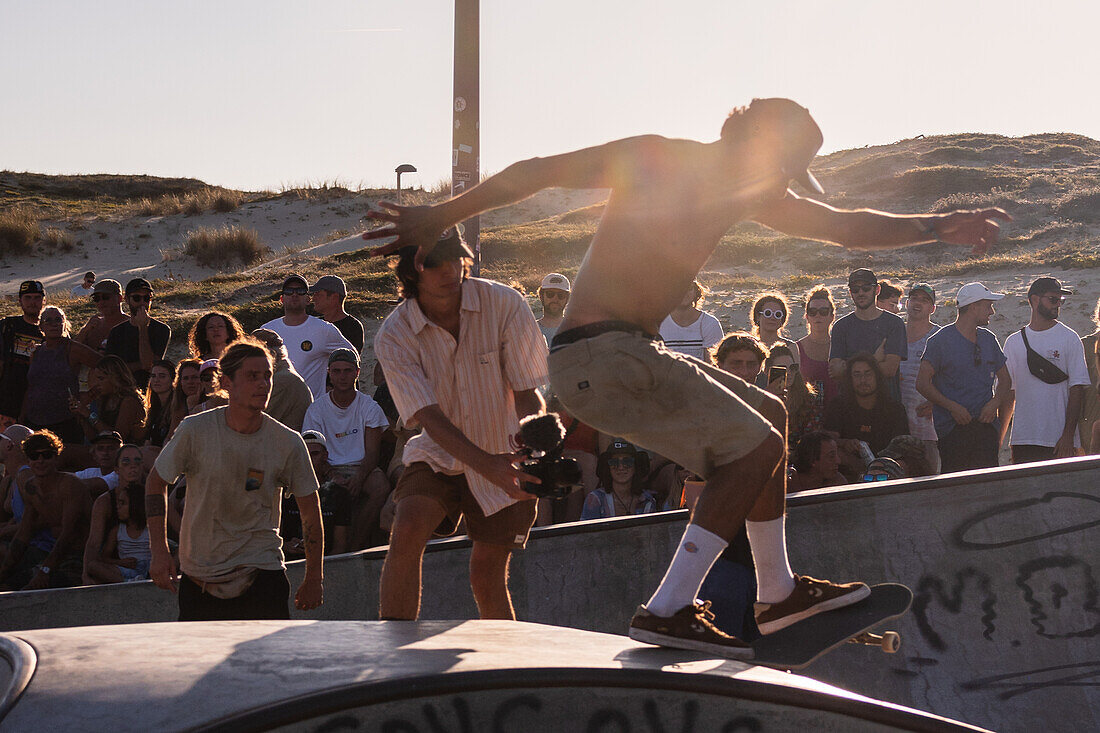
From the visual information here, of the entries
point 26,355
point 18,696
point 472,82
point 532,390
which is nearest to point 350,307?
point 26,355

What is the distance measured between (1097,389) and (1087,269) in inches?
487

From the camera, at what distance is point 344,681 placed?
109 inches

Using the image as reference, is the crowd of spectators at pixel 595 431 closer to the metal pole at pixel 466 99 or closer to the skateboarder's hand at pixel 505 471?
the metal pole at pixel 466 99

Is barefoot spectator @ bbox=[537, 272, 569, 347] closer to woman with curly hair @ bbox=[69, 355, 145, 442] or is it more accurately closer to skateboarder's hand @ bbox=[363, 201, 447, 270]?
woman with curly hair @ bbox=[69, 355, 145, 442]

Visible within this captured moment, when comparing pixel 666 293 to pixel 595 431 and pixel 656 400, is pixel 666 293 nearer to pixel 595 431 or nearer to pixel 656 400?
pixel 656 400

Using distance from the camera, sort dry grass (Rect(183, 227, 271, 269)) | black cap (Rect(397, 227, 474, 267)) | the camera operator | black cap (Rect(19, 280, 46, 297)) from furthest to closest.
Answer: dry grass (Rect(183, 227, 271, 269)) < black cap (Rect(19, 280, 46, 297)) < the camera operator < black cap (Rect(397, 227, 474, 267))

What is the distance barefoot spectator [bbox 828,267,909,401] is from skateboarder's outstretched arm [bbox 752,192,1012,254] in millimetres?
4556

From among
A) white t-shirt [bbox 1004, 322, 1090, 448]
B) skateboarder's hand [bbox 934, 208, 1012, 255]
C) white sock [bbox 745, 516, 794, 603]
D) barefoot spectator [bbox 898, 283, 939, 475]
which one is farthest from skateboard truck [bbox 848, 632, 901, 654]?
white t-shirt [bbox 1004, 322, 1090, 448]

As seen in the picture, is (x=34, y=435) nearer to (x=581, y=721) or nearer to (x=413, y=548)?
(x=413, y=548)

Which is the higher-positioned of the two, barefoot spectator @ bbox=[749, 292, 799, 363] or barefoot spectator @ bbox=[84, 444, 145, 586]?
barefoot spectator @ bbox=[749, 292, 799, 363]

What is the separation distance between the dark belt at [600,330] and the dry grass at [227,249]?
102 feet

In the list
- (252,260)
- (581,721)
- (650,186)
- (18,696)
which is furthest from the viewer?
(252,260)

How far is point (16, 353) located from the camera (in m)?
9.88

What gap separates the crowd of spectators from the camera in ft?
24.7
